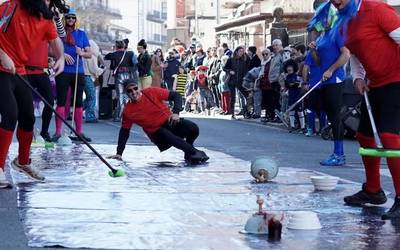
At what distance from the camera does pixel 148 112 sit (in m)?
11.5

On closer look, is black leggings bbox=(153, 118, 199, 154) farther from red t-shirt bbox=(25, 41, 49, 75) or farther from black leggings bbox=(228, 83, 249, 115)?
black leggings bbox=(228, 83, 249, 115)

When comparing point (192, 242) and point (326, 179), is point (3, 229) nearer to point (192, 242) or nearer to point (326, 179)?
point (192, 242)


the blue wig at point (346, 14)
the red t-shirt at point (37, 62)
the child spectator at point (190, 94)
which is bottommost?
the child spectator at point (190, 94)

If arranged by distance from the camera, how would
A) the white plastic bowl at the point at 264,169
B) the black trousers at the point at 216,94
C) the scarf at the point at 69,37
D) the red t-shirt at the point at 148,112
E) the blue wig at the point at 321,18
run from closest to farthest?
the white plastic bowl at the point at 264,169
the blue wig at the point at 321,18
the red t-shirt at the point at 148,112
the scarf at the point at 69,37
the black trousers at the point at 216,94

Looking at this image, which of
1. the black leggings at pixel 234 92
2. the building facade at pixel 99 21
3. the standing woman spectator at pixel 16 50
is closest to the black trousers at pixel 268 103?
the black leggings at pixel 234 92

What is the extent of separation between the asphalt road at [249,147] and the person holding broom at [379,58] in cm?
159

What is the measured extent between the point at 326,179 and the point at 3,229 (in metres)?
3.37

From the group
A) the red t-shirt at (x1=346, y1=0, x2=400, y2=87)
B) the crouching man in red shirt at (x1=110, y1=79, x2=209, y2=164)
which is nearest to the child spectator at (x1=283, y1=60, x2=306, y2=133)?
the crouching man in red shirt at (x1=110, y1=79, x2=209, y2=164)

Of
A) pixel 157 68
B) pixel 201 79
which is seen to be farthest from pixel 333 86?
pixel 201 79

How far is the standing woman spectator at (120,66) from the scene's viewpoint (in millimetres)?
22266

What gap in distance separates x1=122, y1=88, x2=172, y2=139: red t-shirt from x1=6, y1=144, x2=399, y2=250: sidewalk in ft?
A: 1.67

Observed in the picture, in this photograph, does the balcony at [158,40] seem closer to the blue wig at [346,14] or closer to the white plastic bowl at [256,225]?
the blue wig at [346,14]

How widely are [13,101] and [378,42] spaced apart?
316 cm

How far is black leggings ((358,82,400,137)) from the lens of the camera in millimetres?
7621
